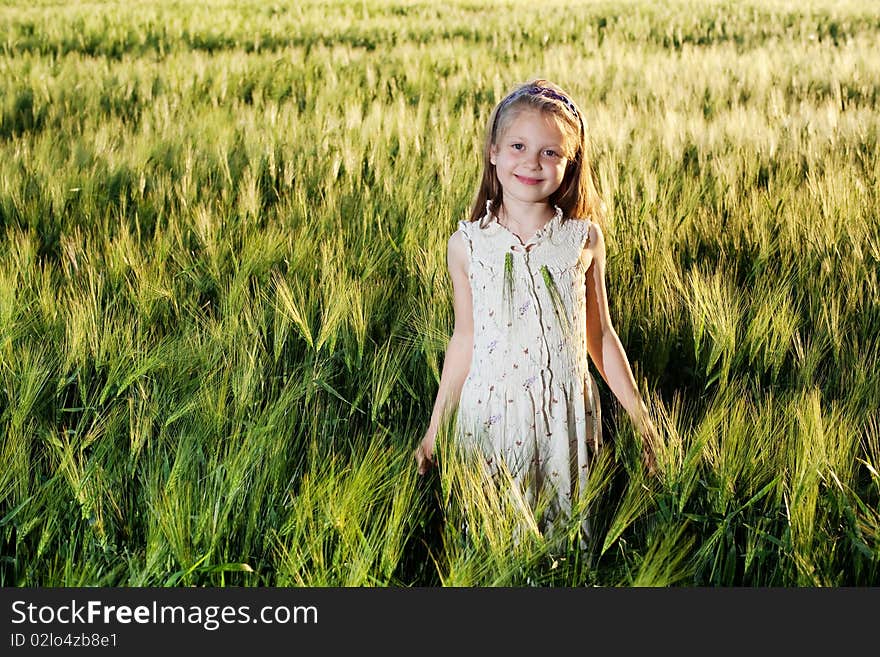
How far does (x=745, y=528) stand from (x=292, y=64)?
407 cm

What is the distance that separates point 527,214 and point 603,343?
0.24m

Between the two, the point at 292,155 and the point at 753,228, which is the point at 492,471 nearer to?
the point at 753,228

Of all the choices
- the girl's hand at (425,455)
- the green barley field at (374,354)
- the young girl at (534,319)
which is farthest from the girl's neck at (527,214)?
the girl's hand at (425,455)

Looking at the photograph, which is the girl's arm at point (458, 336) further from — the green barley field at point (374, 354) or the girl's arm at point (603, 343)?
the girl's arm at point (603, 343)

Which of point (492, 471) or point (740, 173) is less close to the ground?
point (740, 173)

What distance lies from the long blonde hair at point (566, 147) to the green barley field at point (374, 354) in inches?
9.4

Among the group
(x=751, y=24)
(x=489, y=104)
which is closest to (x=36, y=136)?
(x=489, y=104)

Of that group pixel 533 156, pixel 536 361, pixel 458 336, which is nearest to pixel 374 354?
pixel 458 336

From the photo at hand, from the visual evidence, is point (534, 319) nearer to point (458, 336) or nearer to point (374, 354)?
point (458, 336)

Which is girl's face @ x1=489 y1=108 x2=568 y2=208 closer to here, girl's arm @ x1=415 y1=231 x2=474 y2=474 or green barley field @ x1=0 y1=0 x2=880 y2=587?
girl's arm @ x1=415 y1=231 x2=474 y2=474

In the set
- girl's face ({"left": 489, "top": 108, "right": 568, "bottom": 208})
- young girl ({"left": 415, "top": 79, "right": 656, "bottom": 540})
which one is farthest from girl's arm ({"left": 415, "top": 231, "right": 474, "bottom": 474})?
girl's face ({"left": 489, "top": 108, "right": 568, "bottom": 208})

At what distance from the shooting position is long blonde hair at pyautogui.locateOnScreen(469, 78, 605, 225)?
1.31 m

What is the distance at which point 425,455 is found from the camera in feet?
4.39

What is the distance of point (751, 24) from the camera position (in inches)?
273
